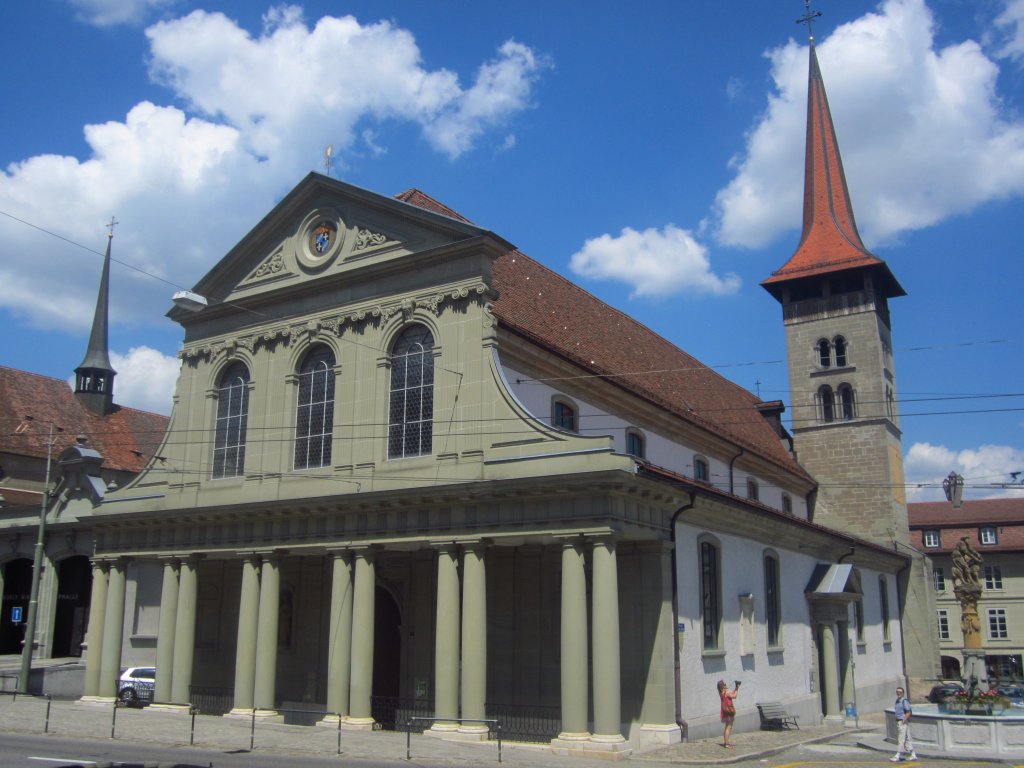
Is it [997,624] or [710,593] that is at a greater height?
[710,593]

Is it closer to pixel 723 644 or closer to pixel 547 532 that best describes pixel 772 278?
pixel 723 644

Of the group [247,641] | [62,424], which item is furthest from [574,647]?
[62,424]

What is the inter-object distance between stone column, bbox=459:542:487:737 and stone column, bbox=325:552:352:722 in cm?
357

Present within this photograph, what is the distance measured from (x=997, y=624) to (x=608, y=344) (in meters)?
46.0

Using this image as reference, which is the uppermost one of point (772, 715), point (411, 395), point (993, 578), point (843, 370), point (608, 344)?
point (843, 370)

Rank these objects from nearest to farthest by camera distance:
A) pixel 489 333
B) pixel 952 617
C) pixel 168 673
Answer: pixel 489 333
pixel 168 673
pixel 952 617

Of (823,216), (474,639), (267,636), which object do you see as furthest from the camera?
(823,216)

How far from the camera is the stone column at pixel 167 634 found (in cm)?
2681

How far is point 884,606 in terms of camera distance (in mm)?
39812

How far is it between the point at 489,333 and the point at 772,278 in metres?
29.4

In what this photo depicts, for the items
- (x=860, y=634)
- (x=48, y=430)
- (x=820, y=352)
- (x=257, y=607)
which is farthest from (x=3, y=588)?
(x=820, y=352)

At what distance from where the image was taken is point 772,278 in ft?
161

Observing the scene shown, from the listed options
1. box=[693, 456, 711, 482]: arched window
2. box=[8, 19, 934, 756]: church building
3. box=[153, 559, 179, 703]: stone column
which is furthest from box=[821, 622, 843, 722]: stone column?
box=[153, 559, 179, 703]: stone column

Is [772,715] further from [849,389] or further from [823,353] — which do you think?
[823,353]
